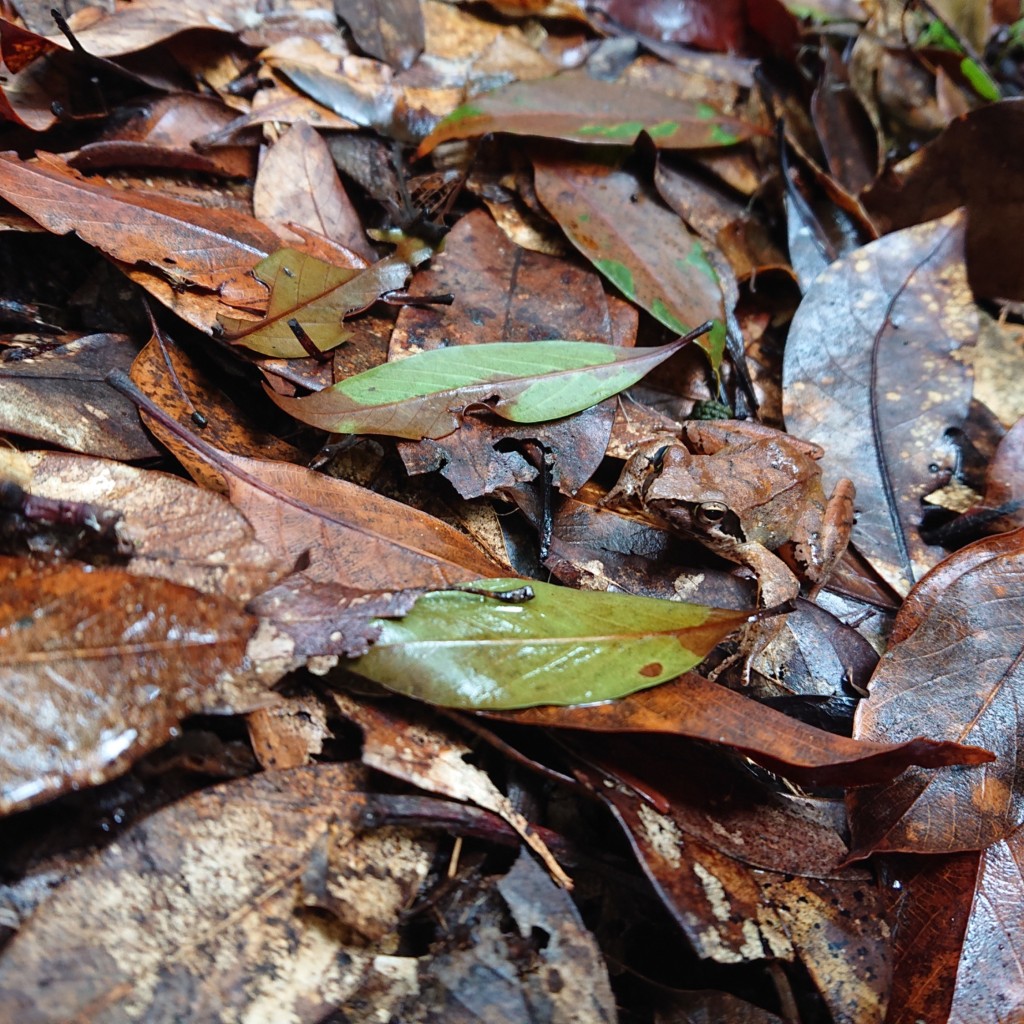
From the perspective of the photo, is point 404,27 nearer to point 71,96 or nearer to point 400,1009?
point 71,96

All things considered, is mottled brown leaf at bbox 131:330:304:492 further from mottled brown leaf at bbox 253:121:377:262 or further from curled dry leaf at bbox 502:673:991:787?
curled dry leaf at bbox 502:673:991:787

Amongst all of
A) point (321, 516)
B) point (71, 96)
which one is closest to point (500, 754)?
point (321, 516)

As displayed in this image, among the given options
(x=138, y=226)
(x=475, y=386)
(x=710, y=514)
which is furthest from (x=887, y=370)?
(x=138, y=226)

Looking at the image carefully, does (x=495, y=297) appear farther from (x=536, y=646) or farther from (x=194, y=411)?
(x=536, y=646)

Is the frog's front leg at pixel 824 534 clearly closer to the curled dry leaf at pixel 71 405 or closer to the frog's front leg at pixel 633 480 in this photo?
the frog's front leg at pixel 633 480

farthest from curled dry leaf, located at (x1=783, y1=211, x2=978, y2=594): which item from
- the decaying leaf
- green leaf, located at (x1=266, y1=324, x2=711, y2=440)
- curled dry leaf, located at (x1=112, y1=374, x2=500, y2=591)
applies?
curled dry leaf, located at (x1=112, y1=374, x2=500, y2=591)

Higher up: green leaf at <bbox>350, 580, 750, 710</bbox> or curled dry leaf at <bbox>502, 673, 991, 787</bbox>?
green leaf at <bbox>350, 580, 750, 710</bbox>

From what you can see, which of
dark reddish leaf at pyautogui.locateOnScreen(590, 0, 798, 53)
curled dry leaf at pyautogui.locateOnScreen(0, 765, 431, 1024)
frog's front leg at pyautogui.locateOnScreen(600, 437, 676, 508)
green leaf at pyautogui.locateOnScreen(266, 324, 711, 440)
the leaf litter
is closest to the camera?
curled dry leaf at pyautogui.locateOnScreen(0, 765, 431, 1024)
